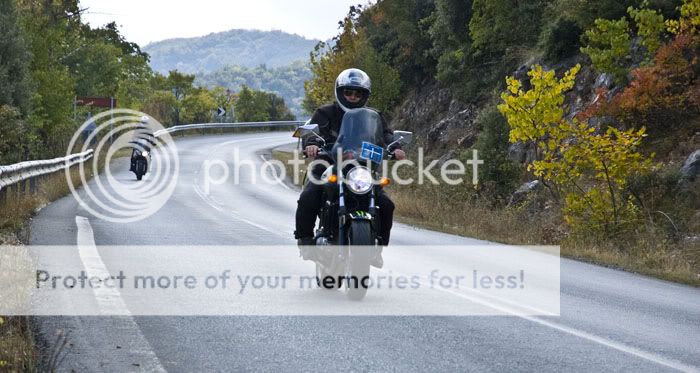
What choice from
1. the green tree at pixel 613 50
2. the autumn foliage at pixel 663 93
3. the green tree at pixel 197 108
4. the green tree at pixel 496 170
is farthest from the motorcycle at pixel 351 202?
the green tree at pixel 197 108

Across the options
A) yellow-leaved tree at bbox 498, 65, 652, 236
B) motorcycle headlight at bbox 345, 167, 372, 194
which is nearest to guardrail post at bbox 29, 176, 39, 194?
yellow-leaved tree at bbox 498, 65, 652, 236

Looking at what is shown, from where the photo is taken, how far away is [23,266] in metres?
9.80

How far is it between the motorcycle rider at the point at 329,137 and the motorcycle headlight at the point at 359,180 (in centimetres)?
57

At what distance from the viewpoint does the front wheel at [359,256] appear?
8453mm

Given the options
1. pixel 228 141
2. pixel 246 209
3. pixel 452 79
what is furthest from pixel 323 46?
pixel 246 209

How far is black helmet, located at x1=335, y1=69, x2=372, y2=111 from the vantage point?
936cm

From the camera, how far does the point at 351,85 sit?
9.36m

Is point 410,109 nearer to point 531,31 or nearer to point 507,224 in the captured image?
point 531,31

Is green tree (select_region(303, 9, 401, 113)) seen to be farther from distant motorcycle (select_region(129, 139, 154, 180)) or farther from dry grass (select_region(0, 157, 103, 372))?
dry grass (select_region(0, 157, 103, 372))

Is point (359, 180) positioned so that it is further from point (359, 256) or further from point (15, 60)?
point (15, 60)

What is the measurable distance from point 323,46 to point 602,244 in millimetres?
50109

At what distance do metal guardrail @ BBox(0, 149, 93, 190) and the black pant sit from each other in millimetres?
8644

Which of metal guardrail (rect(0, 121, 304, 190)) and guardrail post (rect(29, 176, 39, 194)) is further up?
metal guardrail (rect(0, 121, 304, 190))

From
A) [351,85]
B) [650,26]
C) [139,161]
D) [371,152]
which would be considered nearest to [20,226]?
[351,85]
